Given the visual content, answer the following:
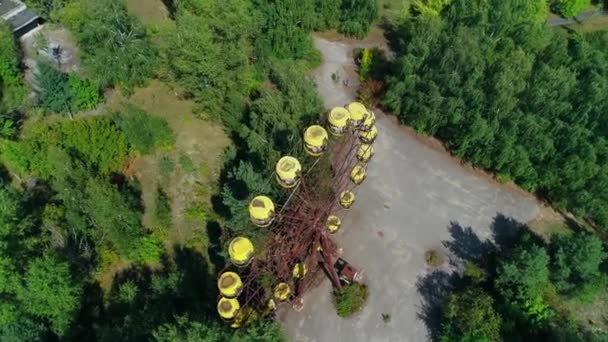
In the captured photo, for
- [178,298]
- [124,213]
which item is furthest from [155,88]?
[178,298]

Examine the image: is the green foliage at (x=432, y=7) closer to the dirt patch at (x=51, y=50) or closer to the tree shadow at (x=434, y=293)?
the tree shadow at (x=434, y=293)

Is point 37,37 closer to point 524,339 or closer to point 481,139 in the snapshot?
point 481,139

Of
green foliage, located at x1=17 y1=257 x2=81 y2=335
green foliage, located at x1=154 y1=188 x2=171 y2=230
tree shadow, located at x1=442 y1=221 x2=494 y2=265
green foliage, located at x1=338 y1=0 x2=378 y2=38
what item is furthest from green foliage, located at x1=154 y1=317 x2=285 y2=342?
green foliage, located at x1=338 y1=0 x2=378 y2=38

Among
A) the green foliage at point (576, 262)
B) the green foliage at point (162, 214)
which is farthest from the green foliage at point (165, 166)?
the green foliage at point (576, 262)

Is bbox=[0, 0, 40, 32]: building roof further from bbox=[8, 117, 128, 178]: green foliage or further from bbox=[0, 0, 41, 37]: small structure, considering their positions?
bbox=[8, 117, 128, 178]: green foliage

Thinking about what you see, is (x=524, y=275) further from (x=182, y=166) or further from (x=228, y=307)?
(x=182, y=166)

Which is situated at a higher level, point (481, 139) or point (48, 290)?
point (481, 139)
